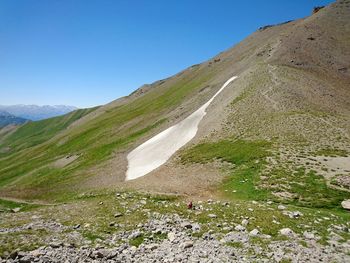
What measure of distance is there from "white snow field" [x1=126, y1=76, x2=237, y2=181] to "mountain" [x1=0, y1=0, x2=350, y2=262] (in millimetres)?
368

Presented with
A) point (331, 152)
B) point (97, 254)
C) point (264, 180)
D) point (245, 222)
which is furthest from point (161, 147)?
point (97, 254)

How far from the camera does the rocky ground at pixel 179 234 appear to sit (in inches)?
630

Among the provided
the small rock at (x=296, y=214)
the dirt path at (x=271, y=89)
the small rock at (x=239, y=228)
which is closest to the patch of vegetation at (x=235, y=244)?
the small rock at (x=239, y=228)

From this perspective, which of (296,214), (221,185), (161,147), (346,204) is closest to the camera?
(296,214)

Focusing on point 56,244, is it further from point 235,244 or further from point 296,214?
point 296,214

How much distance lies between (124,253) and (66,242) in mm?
3376

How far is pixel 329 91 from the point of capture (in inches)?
2645

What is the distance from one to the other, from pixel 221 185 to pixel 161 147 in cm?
2495

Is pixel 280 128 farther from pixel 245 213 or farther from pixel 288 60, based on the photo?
pixel 288 60

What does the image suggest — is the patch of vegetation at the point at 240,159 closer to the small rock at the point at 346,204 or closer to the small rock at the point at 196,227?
the small rock at the point at 346,204

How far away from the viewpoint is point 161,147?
5631cm

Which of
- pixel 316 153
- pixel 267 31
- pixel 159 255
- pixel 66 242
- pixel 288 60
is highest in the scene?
pixel 267 31

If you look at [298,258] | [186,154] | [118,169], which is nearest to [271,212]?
[298,258]

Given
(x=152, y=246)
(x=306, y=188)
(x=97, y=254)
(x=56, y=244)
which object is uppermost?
(x=56, y=244)
